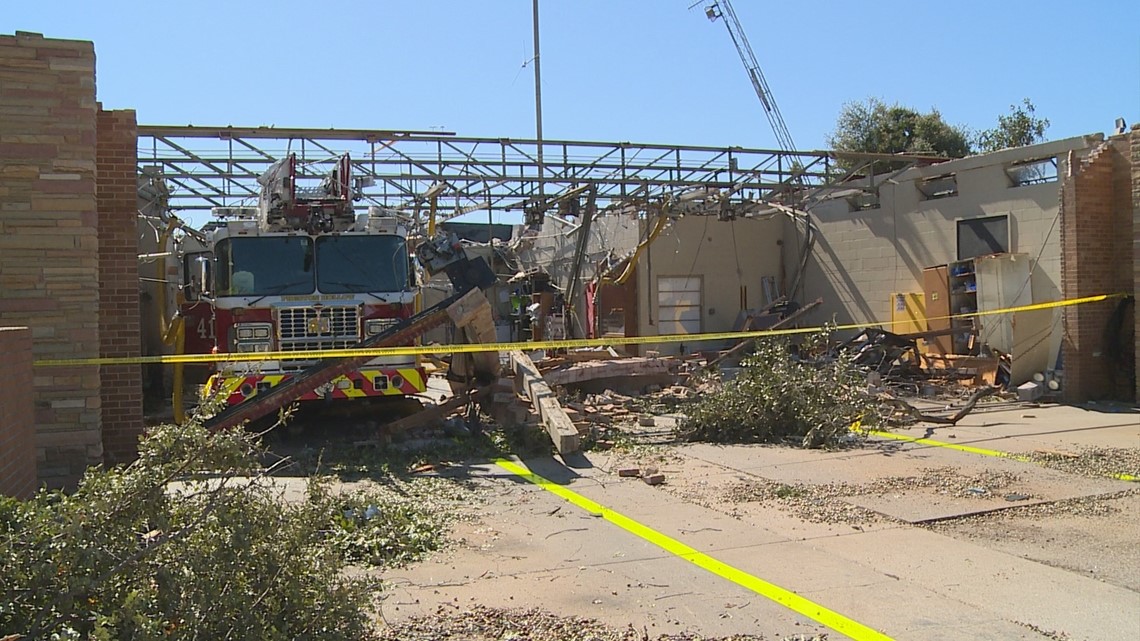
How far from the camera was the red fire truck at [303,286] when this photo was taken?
34.8ft

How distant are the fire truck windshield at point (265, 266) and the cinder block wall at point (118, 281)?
181 cm

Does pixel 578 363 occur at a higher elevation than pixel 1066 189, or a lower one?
lower

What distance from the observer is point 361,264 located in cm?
1115

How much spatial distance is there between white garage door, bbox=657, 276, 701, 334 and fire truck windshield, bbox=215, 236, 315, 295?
13.0 metres

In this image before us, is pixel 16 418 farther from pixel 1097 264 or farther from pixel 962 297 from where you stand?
pixel 962 297

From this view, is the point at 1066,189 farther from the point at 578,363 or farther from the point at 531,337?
the point at 531,337

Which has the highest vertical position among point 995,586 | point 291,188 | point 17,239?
point 291,188

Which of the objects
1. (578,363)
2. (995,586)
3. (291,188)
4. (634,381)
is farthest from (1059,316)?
(291,188)

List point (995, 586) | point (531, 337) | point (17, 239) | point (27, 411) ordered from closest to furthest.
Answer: point (995, 586), point (27, 411), point (17, 239), point (531, 337)

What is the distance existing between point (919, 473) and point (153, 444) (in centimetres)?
754

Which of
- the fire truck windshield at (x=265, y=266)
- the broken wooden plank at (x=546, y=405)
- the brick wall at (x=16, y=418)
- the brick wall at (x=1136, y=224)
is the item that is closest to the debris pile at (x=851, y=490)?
the broken wooden plank at (x=546, y=405)

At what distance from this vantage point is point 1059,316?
50.4 feet

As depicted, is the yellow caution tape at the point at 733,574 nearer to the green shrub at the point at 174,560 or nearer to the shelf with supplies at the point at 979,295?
the green shrub at the point at 174,560

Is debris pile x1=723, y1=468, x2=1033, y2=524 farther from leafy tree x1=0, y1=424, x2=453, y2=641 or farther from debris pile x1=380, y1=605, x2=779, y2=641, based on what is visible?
leafy tree x1=0, y1=424, x2=453, y2=641
